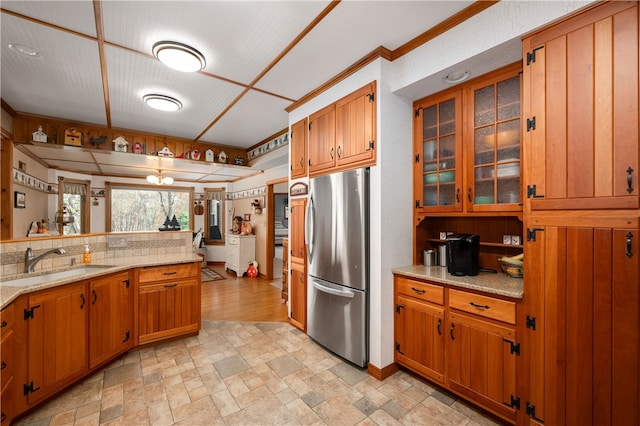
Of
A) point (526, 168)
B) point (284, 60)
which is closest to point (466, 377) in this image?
point (526, 168)

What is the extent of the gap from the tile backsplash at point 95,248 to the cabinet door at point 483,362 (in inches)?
126

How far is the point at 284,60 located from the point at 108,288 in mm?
2622

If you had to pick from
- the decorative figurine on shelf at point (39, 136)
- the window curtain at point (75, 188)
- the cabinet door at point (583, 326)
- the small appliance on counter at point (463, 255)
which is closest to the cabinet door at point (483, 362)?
the cabinet door at point (583, 326)

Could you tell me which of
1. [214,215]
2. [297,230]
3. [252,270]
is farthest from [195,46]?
[214,215]

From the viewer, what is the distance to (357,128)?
2.55 meters

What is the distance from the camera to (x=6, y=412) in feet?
5.55

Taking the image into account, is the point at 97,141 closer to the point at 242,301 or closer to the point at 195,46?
the point at 195,46

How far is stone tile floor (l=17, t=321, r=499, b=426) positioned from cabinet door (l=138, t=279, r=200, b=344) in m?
0.20

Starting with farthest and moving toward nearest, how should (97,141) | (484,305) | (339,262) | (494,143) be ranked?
(97,141) < (339,262) < (494,143) < (484,305)

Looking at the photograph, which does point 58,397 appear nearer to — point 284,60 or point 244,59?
point 244,59

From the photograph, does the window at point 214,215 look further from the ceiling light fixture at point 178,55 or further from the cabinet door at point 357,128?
the cabinet door at point 357,128

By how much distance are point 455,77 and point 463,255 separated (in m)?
1.42

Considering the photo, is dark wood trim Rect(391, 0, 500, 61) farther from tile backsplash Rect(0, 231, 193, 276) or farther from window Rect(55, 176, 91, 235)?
window Rect(55, 176, 91, 235)

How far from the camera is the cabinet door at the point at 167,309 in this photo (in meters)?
2.86
